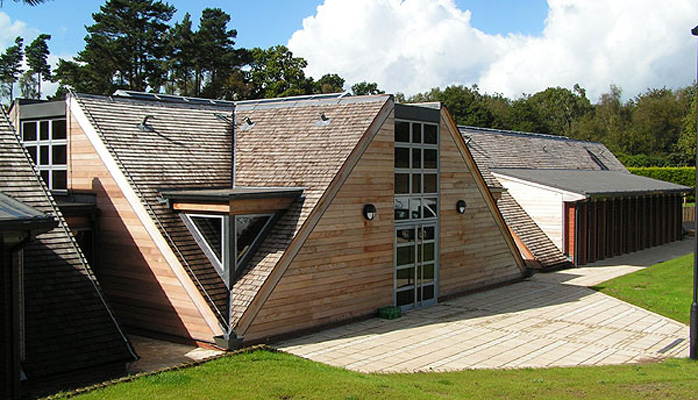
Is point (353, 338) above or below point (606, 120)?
below

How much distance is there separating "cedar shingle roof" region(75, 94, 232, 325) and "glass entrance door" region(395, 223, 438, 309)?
448 cm

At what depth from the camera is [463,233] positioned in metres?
18.3

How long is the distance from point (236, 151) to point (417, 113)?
15.2ft

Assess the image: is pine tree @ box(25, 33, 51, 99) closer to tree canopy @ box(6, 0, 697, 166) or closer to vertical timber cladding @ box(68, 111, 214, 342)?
tree canopy @ box(6, 0, 697, 166)

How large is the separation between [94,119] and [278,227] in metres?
4.71

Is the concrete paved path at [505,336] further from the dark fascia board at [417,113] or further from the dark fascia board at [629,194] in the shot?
the dark fascia board at [629,194]

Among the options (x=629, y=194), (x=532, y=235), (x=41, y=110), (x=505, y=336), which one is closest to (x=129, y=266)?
(x=41, y=110)

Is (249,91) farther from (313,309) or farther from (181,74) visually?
(313,309)

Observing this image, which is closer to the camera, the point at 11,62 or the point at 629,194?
the point at 629,194

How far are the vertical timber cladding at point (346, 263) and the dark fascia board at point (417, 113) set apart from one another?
464mm

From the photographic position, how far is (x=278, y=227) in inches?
546

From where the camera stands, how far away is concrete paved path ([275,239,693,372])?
12.1 meters

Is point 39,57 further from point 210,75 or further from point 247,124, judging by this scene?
point 247,124

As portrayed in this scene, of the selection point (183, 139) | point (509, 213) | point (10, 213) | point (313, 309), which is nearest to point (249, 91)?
point (509, 213)
